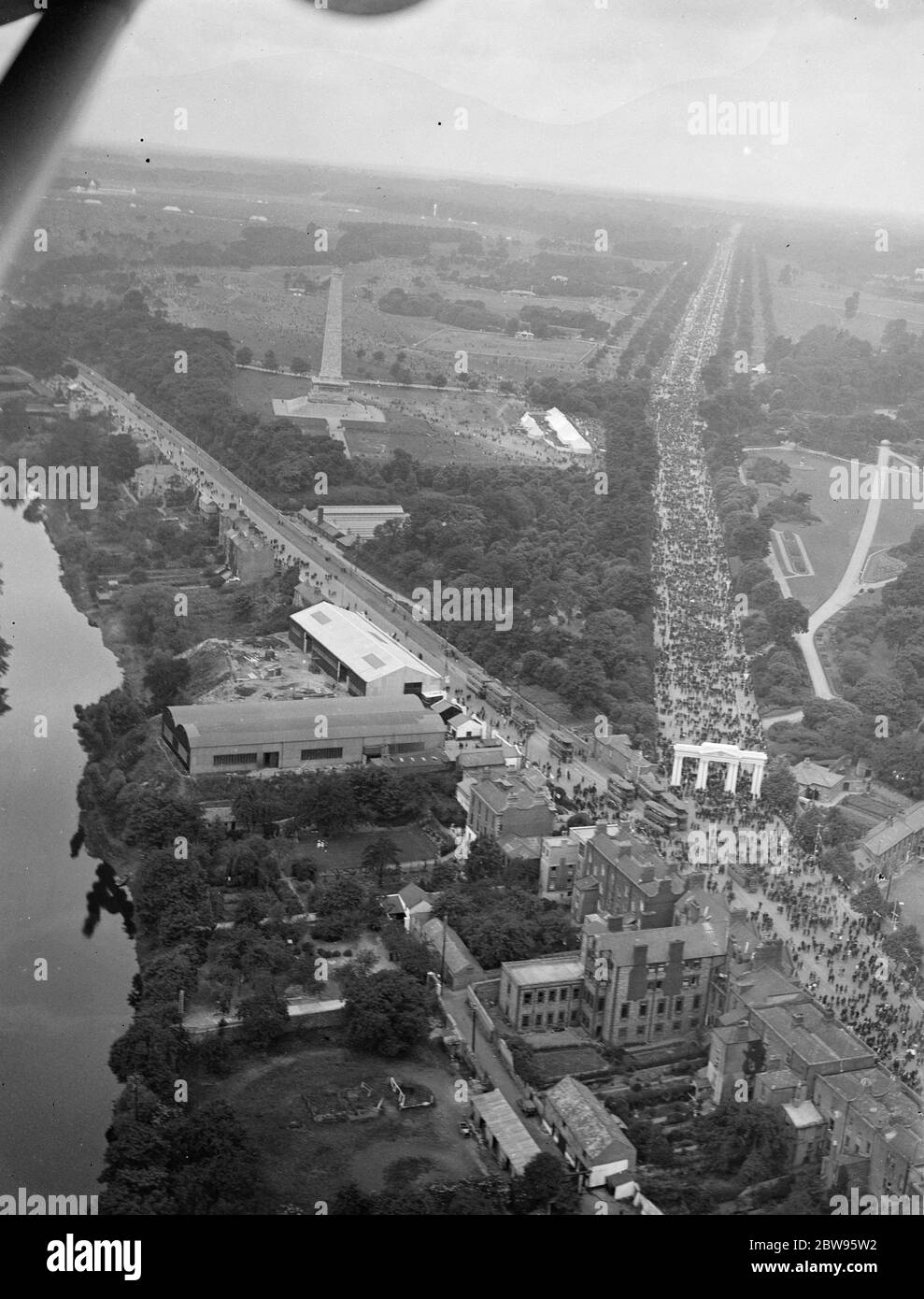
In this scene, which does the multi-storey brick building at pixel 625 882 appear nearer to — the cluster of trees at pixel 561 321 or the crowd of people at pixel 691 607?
the crowd of people at pixel 691 607

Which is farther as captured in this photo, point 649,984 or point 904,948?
point 904,948

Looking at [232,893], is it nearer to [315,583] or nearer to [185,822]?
[185,822]

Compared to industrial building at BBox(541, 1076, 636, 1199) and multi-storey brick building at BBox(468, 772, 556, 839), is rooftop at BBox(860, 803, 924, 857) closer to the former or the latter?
multi-storey brick building at BBox(468, 772, 556, 839)

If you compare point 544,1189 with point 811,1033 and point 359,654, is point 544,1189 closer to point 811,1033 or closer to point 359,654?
point 811,1033

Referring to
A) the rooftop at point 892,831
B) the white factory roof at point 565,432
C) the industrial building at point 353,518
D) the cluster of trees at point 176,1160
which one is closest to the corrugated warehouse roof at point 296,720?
the rooftop at point 892,831

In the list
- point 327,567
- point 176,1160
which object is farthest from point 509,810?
point 327,567
